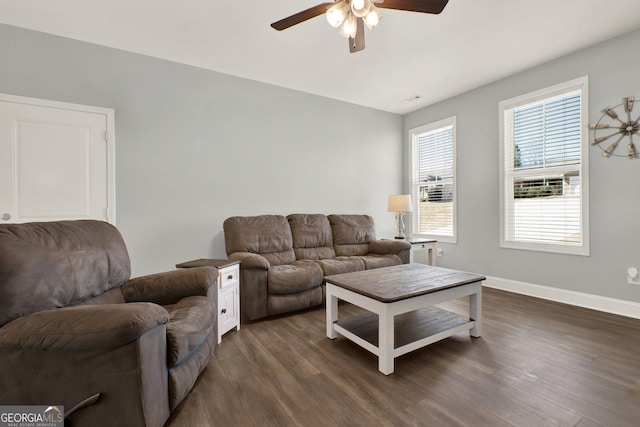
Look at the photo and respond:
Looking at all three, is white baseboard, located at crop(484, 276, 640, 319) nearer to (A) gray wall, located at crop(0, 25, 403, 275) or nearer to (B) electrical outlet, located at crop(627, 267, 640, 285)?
(B) electrical outlet, located at crop(627, 267, 640, 285)

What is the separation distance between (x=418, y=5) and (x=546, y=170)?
279 cm

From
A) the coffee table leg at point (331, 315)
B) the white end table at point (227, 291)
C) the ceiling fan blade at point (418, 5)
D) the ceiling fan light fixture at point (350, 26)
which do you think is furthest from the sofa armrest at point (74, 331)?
the ceiling fan blade at point (418, 5)

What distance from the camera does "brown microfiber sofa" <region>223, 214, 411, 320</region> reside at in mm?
2807

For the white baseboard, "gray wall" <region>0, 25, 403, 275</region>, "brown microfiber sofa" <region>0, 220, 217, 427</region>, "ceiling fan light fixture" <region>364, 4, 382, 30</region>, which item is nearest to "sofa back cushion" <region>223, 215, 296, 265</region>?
"gray wall" <region>0, 25, 403, 275</region>

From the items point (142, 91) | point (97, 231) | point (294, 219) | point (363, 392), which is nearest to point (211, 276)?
point (97, 231)

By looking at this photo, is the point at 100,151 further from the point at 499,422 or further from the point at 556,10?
the point at 556,10

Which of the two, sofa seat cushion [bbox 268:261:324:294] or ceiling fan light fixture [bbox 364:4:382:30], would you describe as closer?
ceiling fan light fixture [bbox 364:4:382:30]

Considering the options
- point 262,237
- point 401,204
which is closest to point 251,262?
point 262,237

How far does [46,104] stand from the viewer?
8.82ft

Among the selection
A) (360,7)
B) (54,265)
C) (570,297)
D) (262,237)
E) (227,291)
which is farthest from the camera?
(262,237)

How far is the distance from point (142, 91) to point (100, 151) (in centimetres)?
78

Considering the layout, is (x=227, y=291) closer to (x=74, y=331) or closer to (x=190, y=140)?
(x=74, y=331)

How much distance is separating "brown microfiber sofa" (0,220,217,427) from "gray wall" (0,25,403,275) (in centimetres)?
165

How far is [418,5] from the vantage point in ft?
5.74
